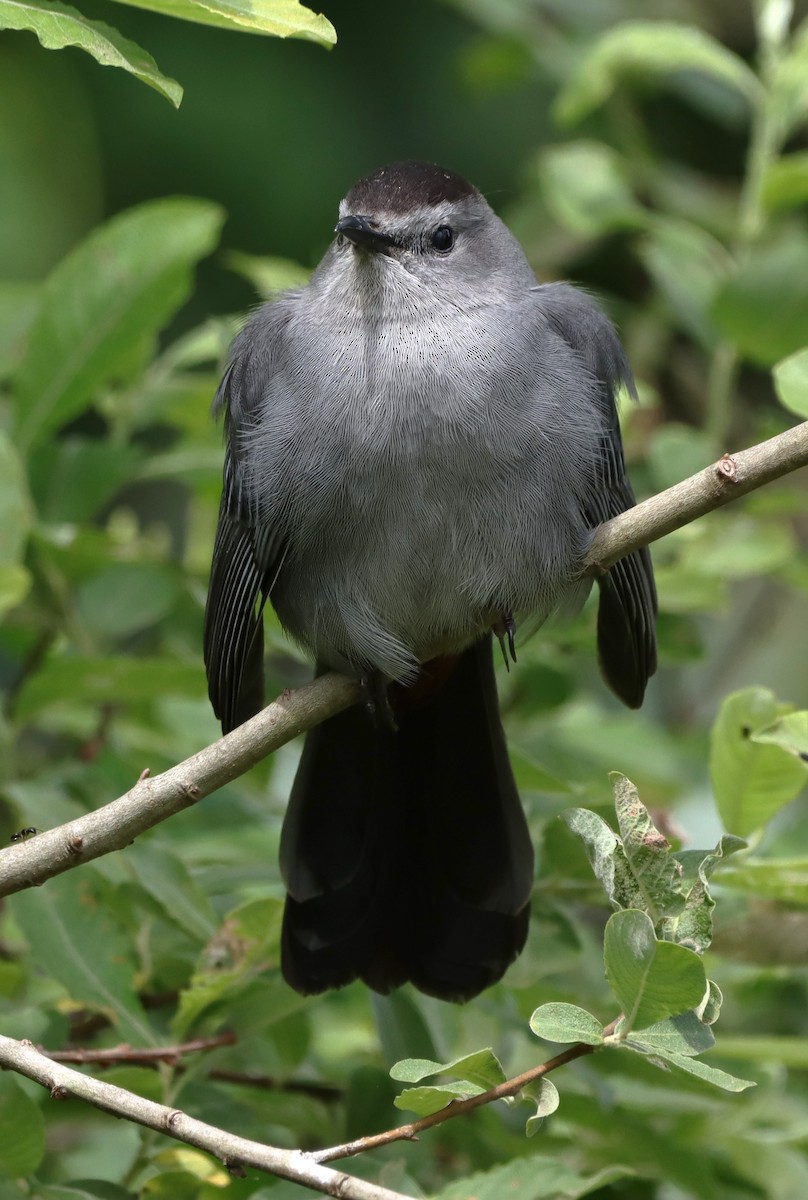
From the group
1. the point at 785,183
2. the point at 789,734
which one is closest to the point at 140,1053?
the point at 789,734

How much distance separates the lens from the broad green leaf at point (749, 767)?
99.0 inches

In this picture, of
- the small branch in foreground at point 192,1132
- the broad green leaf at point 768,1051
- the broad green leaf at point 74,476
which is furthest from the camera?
the broad green leaf at point 74,476

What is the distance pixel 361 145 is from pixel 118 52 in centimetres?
442

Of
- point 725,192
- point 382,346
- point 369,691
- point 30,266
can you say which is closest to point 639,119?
point 725,192

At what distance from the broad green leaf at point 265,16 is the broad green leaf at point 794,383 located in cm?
97

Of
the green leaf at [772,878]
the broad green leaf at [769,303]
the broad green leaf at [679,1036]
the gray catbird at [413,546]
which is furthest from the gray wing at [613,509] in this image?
the broad green leaf at [679,1036]

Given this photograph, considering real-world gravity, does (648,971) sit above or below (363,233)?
below

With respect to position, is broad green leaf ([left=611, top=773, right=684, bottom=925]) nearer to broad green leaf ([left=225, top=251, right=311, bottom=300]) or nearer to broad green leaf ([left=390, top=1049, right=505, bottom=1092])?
broad green leaf ([left=390, top=1049, right=505, bottom=1092])

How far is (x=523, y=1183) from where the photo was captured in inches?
91.4

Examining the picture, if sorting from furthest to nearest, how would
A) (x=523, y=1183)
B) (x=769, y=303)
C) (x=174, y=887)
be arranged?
(x=769, y=303), (x=174, y=887), (x=523, y=1183)

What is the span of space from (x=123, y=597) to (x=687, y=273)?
5.42 feet

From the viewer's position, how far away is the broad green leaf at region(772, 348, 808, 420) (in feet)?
8.19

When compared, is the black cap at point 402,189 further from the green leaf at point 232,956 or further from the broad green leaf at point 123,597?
the green leaf at point 232,956

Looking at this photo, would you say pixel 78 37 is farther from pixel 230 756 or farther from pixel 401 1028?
pixel 401 1028
